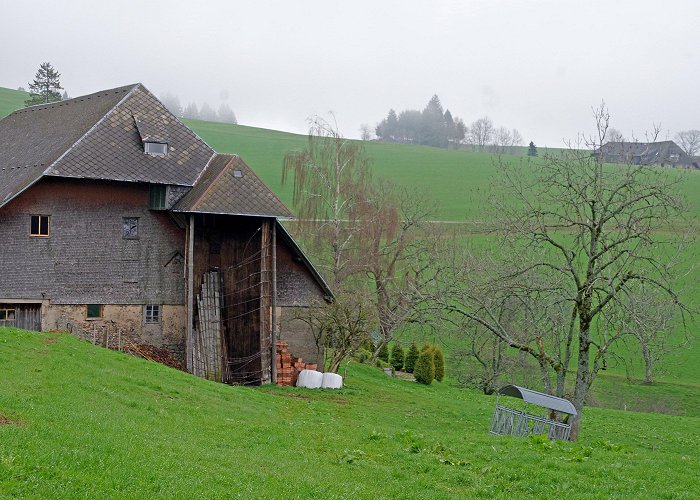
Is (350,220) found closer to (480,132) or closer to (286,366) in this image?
(286,366)

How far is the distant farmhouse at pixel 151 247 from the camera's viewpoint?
29859mm

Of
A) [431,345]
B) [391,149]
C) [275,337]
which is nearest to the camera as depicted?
[275,337]

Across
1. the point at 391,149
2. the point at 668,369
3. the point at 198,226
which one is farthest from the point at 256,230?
the point at 391,149

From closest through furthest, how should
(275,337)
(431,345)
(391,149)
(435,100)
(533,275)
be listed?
(533,275)
(275,337)
(431,345)
(391,149)
(435,100)

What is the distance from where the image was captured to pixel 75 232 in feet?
99.9

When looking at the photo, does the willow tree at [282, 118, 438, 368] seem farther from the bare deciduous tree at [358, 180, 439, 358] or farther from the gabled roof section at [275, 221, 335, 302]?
the gabled roof section at [275, 221, 335, 302]

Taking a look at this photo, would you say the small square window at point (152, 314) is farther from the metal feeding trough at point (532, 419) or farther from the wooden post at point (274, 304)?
the metal feeding trough at point (532, 419)

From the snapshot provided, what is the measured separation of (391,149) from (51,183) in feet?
289

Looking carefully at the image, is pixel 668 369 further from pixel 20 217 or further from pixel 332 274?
pixel 20 217

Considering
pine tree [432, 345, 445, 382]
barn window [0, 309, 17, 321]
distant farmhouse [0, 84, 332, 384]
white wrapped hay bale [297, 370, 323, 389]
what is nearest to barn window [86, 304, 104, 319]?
distant farmhouse [0, 84, 332, 384]

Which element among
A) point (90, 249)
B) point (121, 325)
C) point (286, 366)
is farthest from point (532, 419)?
point (90, 249)

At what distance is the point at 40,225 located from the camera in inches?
1179

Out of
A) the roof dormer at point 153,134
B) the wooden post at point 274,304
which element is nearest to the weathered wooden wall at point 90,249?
the roof dormer at point 153,134

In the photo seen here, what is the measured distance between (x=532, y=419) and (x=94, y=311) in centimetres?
1642
